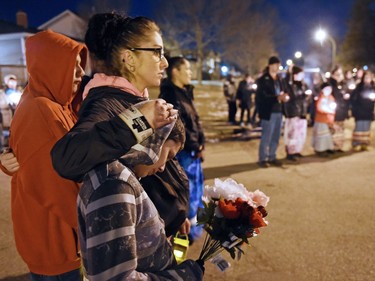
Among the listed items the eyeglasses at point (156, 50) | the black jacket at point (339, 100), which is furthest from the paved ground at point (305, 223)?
the eyeglasses at point (156, 50)

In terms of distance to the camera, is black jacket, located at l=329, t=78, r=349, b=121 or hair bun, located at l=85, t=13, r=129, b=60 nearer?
hair bun, located at l=85, t=13, r=129, b=60

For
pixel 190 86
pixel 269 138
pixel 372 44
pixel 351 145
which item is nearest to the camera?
pixel 190 86

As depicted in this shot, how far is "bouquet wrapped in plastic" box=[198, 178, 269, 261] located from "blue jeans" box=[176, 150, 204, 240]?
2436 mm

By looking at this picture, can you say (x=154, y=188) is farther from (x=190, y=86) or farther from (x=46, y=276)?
(x=190, y=86)

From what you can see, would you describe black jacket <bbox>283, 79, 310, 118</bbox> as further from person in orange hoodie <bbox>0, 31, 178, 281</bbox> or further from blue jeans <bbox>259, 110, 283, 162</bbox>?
person in orange hoodie <bbox>0, 31, 178, 281</bbox>

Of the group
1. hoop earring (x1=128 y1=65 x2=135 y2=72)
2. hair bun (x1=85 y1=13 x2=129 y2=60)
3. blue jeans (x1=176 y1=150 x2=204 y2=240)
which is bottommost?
blue jeans (x1=176 y1=150 x2=204 y2=240)

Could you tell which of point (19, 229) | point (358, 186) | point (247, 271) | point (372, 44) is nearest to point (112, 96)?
point (19, 229)

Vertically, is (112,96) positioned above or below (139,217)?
above

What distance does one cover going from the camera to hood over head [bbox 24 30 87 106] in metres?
1.80

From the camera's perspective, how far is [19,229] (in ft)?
6.01

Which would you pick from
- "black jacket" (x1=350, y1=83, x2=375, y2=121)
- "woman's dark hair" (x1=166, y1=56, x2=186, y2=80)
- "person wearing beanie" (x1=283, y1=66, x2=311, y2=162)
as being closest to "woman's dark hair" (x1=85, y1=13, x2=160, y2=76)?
"woman's dark hair" (x1=166, y1=56, x2=186, y2=80)

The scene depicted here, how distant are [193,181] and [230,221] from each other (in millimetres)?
2671

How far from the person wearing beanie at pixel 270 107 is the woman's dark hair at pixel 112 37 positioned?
20.5 feet

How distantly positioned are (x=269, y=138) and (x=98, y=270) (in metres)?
6.71
